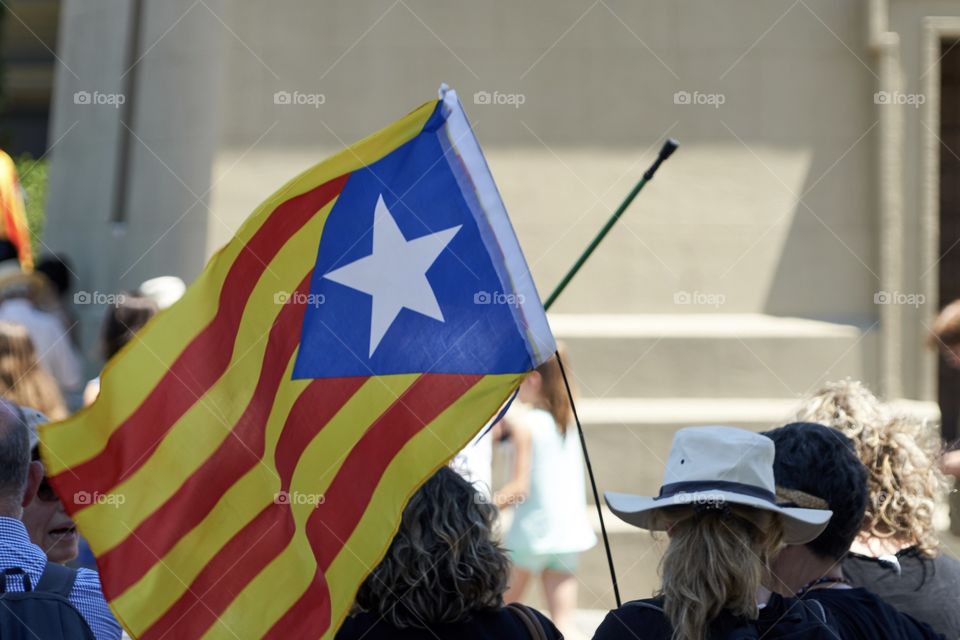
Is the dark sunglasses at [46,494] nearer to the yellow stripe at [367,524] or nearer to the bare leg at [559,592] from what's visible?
the yellow stripe at [367,524]

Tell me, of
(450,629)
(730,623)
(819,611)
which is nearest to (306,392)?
(450,629)

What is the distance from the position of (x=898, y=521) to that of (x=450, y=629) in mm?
1283

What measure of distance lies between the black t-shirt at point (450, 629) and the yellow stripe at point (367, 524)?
11cm

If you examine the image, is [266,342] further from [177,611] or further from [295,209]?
[177,611]

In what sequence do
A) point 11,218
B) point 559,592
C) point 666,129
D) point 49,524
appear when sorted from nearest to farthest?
point 49,524, point 559,592, point 666,129, point 11,218

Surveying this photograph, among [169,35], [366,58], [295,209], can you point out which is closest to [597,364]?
[366,58]

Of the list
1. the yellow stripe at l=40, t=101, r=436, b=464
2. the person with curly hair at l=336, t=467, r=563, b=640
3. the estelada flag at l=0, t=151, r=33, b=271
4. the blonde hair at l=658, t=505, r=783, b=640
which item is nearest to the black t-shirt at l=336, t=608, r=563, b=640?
the person with curly hair at l=336, t=467, r=563, b=640

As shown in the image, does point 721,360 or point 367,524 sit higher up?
point 721,360

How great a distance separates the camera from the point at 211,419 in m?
3.38

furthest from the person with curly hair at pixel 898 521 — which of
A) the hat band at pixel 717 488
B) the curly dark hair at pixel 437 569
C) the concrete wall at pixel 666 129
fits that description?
the concrete wall at pixel 666 129

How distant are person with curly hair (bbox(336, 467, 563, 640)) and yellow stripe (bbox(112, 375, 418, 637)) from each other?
25cm

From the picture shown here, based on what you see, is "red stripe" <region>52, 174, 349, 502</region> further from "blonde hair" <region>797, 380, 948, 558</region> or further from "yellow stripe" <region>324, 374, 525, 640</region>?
"blonde hair" <region>797, 380, 948, 558</region>

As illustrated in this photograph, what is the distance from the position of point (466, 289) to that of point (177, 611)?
1.08 m

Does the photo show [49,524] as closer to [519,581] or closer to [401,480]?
[401,480]
